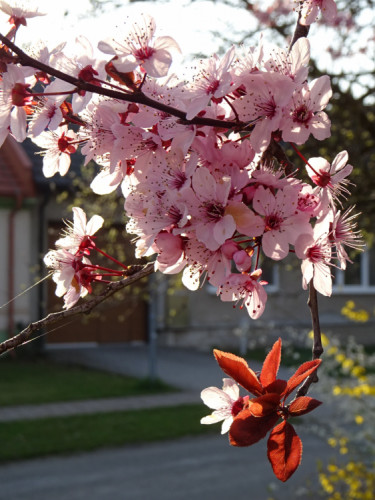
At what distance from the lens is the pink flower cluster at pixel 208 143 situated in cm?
84

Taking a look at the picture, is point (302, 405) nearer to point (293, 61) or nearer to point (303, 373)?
point (303, 373)

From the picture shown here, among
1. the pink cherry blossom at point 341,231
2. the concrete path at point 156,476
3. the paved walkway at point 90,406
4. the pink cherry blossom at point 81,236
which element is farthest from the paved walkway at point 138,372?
the pink cherry blossom at point 341,231

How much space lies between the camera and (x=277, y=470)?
77 cm

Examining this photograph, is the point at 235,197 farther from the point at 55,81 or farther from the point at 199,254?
the point at 55,81

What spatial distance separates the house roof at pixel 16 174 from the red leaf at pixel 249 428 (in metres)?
11.9

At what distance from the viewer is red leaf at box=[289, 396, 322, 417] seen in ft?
2.53

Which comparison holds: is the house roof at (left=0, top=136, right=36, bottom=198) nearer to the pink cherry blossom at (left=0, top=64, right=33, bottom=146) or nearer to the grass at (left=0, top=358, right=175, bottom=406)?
the grass at (left=0, top=358, right=175, bottom=406)

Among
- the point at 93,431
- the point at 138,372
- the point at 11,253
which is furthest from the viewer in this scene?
the point at 11,253

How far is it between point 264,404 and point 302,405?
43 mm

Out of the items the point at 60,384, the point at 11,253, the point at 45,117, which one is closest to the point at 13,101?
the point at 45,117

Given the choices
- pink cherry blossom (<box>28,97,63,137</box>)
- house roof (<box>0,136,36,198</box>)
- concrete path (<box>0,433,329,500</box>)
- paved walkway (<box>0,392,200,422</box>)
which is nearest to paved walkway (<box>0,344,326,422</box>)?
paved walkway (<box>0,392,200,422</box>)

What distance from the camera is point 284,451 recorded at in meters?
0.78

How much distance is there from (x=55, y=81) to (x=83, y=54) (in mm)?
59

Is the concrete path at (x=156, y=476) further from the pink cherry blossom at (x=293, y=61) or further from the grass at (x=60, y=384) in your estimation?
the pink cherry blossom at (x=293, y=61)
